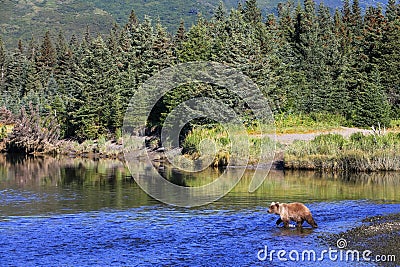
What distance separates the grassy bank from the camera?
36.1 metres

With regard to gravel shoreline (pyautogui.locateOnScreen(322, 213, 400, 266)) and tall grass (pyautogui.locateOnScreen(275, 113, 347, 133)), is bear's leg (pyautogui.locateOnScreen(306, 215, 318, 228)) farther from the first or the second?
tall grass (pyautogui.locateOnScreen(275, 113, 347, 133))

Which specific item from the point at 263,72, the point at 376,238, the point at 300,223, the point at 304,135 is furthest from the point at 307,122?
the point at 376,238

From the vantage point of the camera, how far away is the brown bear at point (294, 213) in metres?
19.4

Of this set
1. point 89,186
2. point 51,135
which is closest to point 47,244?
point 89,186

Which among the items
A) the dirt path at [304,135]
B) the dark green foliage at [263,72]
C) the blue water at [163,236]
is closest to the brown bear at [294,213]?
the blue water at [163,236]

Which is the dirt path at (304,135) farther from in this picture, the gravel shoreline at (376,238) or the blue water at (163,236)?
the gravel shoreline at (376,238)

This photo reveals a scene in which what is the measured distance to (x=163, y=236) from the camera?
19.3 metres

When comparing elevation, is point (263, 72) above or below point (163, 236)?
above

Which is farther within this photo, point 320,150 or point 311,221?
point 320,150

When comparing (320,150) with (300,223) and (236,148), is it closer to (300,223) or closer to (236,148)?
(236,148)
